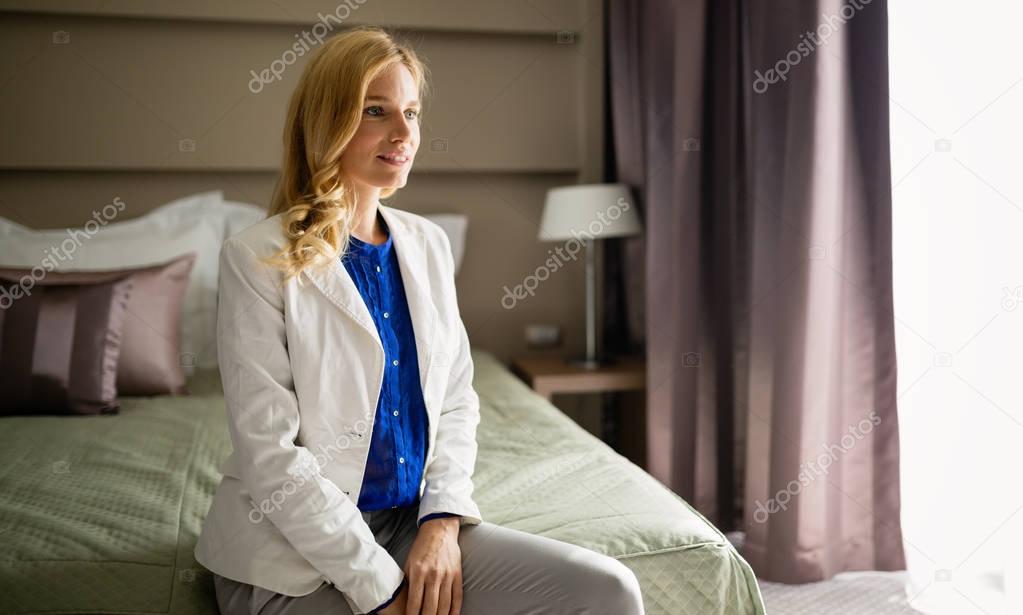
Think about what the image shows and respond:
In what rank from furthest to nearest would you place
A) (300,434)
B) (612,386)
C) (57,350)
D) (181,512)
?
(612,386) < (57,350) < (181,512) < (300,434)

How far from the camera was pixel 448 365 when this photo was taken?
143 centimetres

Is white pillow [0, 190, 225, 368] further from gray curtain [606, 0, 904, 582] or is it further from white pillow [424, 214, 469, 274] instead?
gray curtain [606, 0, 904, 582]

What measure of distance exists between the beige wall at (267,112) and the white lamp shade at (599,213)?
0.47 m

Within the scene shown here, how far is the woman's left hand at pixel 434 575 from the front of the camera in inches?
45.4

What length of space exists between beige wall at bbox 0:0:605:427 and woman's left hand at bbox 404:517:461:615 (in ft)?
6.92

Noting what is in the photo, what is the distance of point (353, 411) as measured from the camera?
4.17 ft

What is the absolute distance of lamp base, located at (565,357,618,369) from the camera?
9.58 feet

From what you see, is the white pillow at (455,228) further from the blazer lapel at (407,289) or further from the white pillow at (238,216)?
the blazer lapel at (407,289)

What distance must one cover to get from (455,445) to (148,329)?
1.35 meters

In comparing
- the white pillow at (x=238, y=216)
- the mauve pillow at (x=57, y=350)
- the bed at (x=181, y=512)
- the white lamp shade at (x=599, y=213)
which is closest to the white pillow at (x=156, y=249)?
the white pillow at (x=238, y=216)

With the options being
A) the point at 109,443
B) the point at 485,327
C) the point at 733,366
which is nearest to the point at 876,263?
the point at 733,366

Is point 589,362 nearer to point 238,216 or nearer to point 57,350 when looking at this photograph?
point 238,216

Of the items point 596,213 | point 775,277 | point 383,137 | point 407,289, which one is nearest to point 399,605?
point 407,289

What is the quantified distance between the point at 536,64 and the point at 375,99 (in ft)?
6.60
